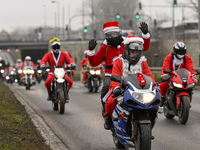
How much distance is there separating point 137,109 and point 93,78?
14.4m

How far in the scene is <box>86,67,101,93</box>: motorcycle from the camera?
19.9 metres

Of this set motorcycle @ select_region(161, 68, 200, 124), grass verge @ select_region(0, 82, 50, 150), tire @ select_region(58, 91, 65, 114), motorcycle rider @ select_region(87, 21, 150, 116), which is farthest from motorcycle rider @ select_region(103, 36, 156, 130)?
tire @ select_region(58, 91, 65, 114)

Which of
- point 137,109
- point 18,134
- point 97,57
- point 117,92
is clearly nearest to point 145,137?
point 137,109

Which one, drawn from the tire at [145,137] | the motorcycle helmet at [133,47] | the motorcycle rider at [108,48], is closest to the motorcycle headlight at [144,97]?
the tire at [145,137]

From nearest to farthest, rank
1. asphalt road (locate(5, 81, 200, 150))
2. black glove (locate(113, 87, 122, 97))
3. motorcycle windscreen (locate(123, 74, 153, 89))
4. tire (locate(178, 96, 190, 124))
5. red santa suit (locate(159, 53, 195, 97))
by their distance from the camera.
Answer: motorcycle windscreen (locate(123, 74, 153, 89))
black glove (locate(113, 87, 122, 97))
asphalt road (locate(5, 81, 200, 150))
tire (locate(178, 96, 190, 124))
red santa suit (locate(159, 53, 195, 97))

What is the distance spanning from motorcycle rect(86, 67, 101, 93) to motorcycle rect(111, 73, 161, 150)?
13889 millimetres

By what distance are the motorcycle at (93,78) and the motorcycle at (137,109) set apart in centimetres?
1389

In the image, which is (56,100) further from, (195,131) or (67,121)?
(195,131)

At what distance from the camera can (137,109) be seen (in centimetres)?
565

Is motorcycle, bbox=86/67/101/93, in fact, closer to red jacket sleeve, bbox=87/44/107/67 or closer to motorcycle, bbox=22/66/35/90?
motorcycle, bbox=22/66/35/90

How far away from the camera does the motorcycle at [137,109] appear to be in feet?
17.9

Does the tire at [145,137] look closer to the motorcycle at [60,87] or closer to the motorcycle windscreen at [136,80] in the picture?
the motorcycle windscreen at [136,80]

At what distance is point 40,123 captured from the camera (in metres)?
9.53

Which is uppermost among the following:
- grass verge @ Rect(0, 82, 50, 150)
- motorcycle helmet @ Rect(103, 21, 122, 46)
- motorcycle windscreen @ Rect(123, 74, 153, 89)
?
motorcycle helmet @ Rect(103, 21, 122, 46)
